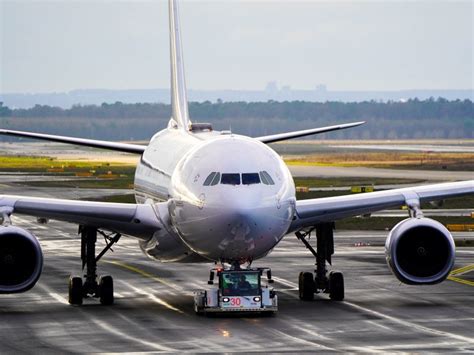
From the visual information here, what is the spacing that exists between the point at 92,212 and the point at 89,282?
231 centimetres

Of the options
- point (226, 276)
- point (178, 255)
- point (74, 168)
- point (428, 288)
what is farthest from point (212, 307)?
point (74, 168)

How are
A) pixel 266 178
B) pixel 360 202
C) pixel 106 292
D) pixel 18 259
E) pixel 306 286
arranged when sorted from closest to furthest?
pixel 266 178
pixel 18 259
pixel 106 292
pixel 360 202
pixel 306 286

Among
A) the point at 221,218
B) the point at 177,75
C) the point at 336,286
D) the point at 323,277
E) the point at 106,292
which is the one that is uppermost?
the point at 177,75

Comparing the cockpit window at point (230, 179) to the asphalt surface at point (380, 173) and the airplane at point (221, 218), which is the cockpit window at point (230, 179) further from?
the asphalt surface at point (380, 173)

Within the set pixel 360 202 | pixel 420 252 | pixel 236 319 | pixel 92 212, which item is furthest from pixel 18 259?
pixel 420 252

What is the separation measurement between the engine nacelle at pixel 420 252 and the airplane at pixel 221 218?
24 millimetres

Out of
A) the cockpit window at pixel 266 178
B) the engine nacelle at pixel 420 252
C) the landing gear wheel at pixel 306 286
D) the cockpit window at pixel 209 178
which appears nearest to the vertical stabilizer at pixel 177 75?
the landing gear wheel at pixel 306 286

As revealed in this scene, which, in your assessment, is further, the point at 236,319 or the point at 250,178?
the point at 236,319

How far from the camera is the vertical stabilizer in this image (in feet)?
143

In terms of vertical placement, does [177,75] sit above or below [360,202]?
above

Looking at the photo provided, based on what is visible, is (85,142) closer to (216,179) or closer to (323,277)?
(323,277)

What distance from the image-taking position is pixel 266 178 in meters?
30.8

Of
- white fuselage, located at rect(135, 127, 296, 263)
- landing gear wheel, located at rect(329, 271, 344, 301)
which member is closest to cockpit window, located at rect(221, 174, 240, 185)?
white fuselage, located at rect(135, 127, 296, 263)

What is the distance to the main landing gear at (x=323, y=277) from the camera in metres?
35.0
